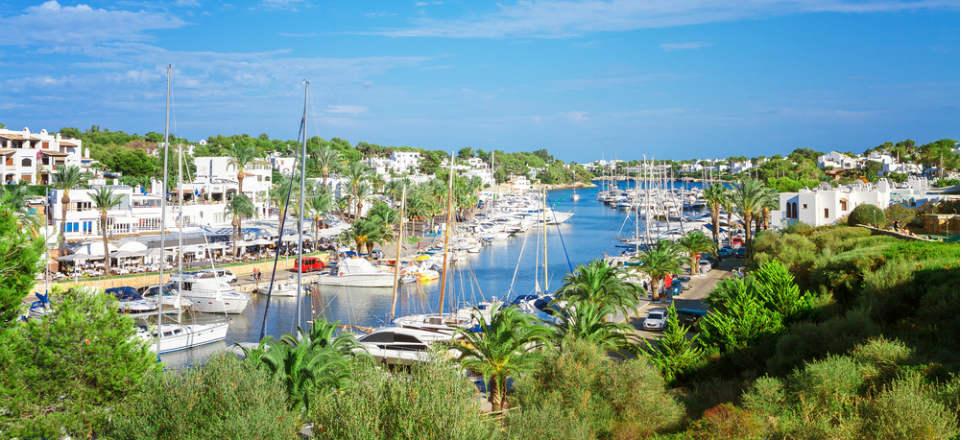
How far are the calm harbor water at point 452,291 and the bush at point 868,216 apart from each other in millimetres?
14540

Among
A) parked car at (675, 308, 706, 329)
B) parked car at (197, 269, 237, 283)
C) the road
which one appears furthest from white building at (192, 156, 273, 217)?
parked car at (675, 308, 706, 329)

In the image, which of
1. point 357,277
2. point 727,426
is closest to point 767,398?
point 727,426

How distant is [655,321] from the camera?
29.1 meters

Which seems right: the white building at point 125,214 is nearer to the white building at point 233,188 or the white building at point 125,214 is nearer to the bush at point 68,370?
the white building at point 233,188

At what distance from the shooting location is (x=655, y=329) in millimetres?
28922

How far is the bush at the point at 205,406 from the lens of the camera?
11.6m

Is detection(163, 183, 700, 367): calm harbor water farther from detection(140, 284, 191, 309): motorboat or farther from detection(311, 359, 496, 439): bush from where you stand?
detection(311, 359, 496, 439): bush

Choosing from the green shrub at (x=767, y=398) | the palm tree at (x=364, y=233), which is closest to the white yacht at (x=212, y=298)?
the palm tree at (x=364, y=233)

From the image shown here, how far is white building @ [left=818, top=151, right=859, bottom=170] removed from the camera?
437 feet

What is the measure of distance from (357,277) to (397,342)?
19795mm

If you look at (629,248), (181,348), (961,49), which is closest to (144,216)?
(181,348)

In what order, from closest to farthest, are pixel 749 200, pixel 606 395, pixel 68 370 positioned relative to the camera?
1. pixel 606 395
2. pixel 68 370
3. pixel 749 200

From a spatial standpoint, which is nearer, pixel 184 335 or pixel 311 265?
pixel 184 335

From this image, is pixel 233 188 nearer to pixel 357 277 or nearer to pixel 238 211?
pixel 238 211
